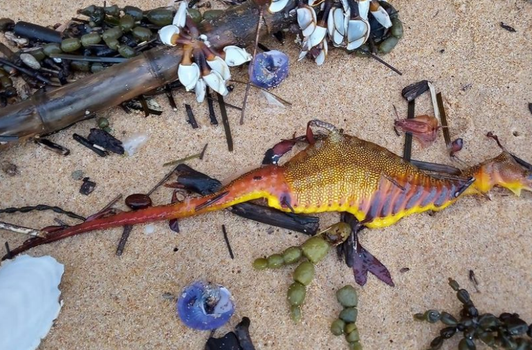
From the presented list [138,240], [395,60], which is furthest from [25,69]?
[395,60]

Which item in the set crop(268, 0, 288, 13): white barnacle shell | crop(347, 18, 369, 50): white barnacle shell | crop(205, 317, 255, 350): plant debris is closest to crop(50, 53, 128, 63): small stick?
crop(268, 0, 288, 13): white barnacle shell

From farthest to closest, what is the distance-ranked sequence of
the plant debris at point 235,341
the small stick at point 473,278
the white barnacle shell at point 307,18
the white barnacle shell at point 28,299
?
the white barnacle shell at point 307,18 → the small stick at point 473,278 → the plant debris at point 235,341 → the white barnacle shell at point 28,299

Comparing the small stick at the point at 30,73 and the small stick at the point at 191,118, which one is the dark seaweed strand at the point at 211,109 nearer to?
the small stick at the point at 191,118

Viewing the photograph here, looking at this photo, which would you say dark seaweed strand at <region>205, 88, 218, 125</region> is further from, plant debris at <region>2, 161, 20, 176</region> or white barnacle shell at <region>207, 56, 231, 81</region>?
plant debris at <region>2, 161, 20, 176</region>

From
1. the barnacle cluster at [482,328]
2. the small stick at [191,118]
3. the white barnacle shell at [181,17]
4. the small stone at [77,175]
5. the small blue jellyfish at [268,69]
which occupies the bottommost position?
the barnacle cluster at [482,328]

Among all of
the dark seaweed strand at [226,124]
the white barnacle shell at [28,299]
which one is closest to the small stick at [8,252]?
the white barnacle shell at [28,299]

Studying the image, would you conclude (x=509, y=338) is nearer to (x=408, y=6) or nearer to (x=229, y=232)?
(x=229, y=232)
